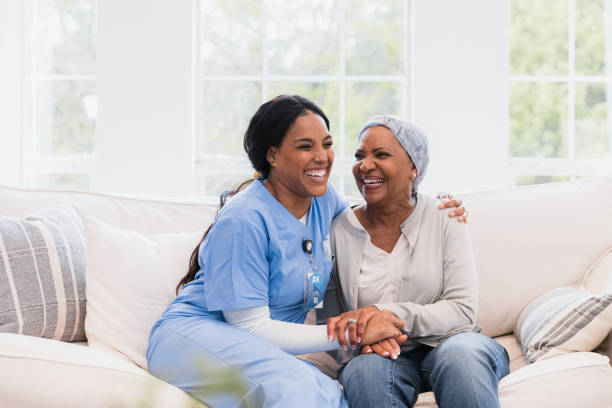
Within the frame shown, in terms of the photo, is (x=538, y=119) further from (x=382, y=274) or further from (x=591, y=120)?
(x=382, y=274)

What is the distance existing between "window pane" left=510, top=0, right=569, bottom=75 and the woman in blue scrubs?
6.35 feet

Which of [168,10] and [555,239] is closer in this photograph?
[555,239]

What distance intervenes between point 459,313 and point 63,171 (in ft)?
8.31

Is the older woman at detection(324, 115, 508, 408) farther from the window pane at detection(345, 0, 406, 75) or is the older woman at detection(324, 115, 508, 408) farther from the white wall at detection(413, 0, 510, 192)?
the window pane at detection(345, 0, 406, 75)

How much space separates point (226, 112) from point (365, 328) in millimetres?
2027

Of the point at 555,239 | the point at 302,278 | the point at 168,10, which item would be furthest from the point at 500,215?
the point at 168,10

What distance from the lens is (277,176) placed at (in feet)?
6.31

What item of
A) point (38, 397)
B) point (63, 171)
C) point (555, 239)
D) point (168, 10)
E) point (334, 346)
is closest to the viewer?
point (38, 397)

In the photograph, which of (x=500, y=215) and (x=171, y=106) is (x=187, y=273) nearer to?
(x=500, y=215)

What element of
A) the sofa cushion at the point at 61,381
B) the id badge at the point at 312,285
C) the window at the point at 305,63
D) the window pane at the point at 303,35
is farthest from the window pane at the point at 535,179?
the sofa cushion at the point at 61,381

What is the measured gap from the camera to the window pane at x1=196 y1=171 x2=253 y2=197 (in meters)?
3.50

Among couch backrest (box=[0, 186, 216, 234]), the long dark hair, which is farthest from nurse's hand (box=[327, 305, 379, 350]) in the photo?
couch backrest (box=[0, 186, 216, 234])

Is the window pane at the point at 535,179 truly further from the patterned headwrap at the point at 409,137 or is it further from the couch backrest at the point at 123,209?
the couch backrest at the point at 123,209

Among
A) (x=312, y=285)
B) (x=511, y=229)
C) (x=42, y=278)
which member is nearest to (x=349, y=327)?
(x=312, y=285)
